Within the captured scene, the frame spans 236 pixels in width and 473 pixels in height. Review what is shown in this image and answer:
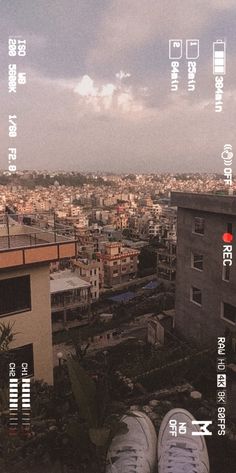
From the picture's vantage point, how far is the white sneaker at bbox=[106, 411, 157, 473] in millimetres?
1815

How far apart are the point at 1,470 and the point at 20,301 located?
1.76 meters

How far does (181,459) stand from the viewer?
6.16ft

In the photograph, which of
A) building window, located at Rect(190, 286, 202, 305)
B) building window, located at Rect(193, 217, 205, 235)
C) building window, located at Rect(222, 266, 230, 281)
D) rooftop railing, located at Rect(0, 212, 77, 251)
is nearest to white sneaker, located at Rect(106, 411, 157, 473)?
rooftop railing, located at Rect(0, 212, 77, 251)

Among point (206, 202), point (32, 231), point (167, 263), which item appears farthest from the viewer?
point (167, 263)

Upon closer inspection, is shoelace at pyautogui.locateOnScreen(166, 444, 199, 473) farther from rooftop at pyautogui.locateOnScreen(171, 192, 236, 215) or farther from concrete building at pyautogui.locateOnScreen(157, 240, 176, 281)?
concrete building at pyautogui.locateOnScreen(157, 240, 176, 281)

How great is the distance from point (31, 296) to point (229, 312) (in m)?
4.17

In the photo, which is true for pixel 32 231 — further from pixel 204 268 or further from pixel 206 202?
pixel 204 268

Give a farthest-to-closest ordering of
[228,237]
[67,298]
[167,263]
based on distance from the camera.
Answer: [167,263] → [67,298] → [228,237]

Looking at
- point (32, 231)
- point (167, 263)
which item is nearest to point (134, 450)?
point (32, 231)

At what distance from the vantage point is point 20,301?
378cm

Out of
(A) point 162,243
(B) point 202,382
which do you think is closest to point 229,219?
(B) point 202,382

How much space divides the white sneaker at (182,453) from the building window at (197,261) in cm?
532

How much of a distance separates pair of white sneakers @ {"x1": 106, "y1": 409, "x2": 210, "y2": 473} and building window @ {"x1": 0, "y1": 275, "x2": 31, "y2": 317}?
189cm

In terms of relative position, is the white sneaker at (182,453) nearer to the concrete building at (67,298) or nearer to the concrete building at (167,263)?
the concrete building at (67,298)
